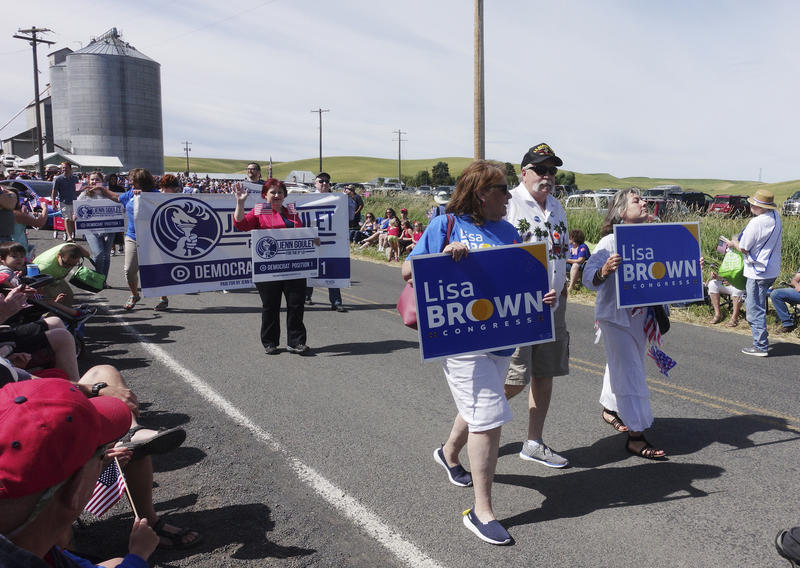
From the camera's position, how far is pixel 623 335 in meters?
4.50

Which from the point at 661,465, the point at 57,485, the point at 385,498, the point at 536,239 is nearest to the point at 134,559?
the point at 57,485

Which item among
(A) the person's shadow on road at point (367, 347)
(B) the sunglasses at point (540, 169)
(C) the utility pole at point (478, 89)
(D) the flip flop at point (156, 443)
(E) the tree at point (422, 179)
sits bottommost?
(A) the person's shadow on road at point (367, 347)

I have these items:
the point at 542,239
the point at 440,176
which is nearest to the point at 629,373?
the point at 542,239

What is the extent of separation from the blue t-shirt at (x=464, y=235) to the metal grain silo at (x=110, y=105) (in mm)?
110319

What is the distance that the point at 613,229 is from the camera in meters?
4.57

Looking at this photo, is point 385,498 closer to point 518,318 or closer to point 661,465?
point 518,318

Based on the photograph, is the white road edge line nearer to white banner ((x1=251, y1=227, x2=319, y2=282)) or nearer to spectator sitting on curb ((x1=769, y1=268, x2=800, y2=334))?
white banner ((x1=251, y1=227, x2=319, y2=282))

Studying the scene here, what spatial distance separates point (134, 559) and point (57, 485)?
0.52m

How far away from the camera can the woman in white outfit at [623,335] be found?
438cm

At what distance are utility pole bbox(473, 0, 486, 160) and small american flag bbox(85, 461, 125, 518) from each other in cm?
1504

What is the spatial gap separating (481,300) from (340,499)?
149cm

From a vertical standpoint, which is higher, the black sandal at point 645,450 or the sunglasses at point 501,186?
the sunglasses at point 501,186

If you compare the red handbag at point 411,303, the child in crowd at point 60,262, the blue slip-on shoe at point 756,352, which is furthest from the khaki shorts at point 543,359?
the child in crowd at point 60,262

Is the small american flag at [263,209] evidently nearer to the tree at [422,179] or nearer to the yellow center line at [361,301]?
the yellow center line at [361,301]
